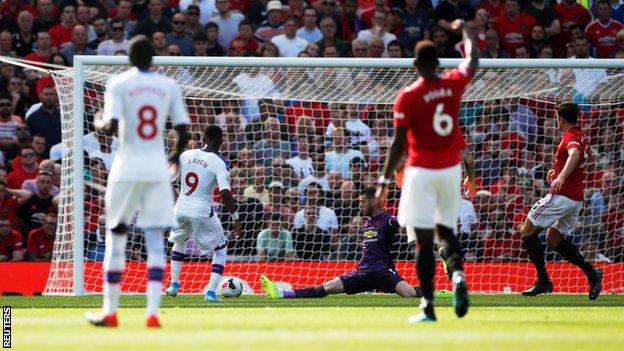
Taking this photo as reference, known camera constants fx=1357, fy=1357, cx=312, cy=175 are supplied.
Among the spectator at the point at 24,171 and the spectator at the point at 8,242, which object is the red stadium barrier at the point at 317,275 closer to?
the spectator at the point at 8,242

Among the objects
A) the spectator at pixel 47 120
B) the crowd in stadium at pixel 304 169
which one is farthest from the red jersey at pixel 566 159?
the spectator at pixel 47 120

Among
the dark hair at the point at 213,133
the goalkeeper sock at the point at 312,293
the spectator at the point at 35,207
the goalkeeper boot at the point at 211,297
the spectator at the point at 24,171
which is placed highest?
the dark hair at the point at 213,133

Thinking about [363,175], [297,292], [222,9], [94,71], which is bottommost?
[297,292]

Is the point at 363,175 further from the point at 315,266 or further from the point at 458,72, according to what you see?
the point at 458,72

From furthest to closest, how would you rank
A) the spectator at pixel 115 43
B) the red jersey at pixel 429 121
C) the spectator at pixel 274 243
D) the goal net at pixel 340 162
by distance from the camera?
the spectator at pixel 115 43, the spectator at pixel 274 243, the goal net at pixel 340 162, the red jersey at pixel 429 121

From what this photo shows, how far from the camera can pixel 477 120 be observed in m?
20.6

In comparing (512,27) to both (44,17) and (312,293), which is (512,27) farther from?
(312,293)

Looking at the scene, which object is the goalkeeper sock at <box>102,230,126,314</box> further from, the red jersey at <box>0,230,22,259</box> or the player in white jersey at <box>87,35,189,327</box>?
the red jersey at <box>0,230,22,259</box>

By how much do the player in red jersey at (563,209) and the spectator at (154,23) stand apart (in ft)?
27.9

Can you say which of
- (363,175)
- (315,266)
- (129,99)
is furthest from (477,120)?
(129,99)

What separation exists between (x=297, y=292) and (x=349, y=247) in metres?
3.67

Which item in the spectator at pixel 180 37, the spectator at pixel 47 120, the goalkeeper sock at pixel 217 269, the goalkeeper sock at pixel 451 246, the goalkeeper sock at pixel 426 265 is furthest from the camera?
the spectator at pixel 180 37

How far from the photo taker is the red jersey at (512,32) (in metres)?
24.5

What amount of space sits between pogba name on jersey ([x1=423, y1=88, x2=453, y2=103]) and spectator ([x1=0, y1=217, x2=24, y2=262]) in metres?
9.78
